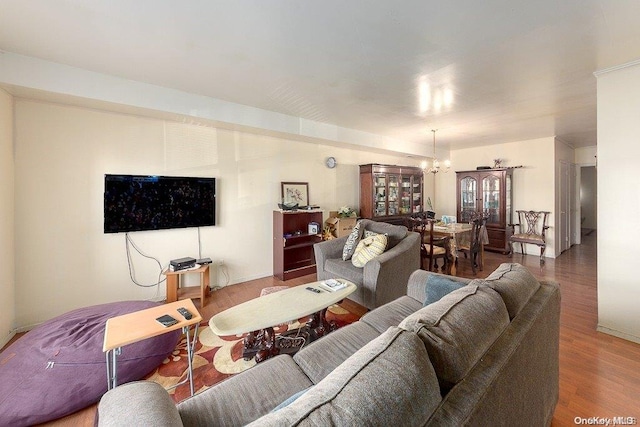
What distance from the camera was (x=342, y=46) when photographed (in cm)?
204

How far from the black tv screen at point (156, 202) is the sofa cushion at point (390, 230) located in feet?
6.96

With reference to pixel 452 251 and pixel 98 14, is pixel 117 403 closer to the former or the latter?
pixel 98 14

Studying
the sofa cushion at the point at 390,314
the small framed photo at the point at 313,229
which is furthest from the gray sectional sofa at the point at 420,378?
the small framed photo at the point at 313,229

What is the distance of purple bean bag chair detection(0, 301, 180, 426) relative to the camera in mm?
1560

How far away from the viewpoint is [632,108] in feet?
7.39

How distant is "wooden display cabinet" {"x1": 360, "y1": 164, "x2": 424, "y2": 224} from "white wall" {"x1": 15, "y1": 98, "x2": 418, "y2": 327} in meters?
1.99

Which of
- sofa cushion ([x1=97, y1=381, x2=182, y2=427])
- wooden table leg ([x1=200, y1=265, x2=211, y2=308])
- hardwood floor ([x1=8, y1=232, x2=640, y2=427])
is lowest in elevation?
Answer: hardwood floor ([x1=8, y1=232, x2=640, y2=427])

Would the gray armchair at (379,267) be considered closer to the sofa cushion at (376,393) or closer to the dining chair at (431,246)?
the dining chair at (431,246)

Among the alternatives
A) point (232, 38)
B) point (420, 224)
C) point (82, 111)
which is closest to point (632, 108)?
point (420, 224)

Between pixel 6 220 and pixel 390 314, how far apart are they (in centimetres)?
341

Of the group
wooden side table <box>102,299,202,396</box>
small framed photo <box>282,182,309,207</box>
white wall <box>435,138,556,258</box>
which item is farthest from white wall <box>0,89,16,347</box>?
white wall <box>435,138,556,258</box>

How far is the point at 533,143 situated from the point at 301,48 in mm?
5572

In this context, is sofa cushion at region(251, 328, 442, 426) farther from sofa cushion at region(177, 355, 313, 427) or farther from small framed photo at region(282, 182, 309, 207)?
small framed photo at region(282, 182, 309, 207)

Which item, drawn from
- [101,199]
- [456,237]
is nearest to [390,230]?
[456,237]
